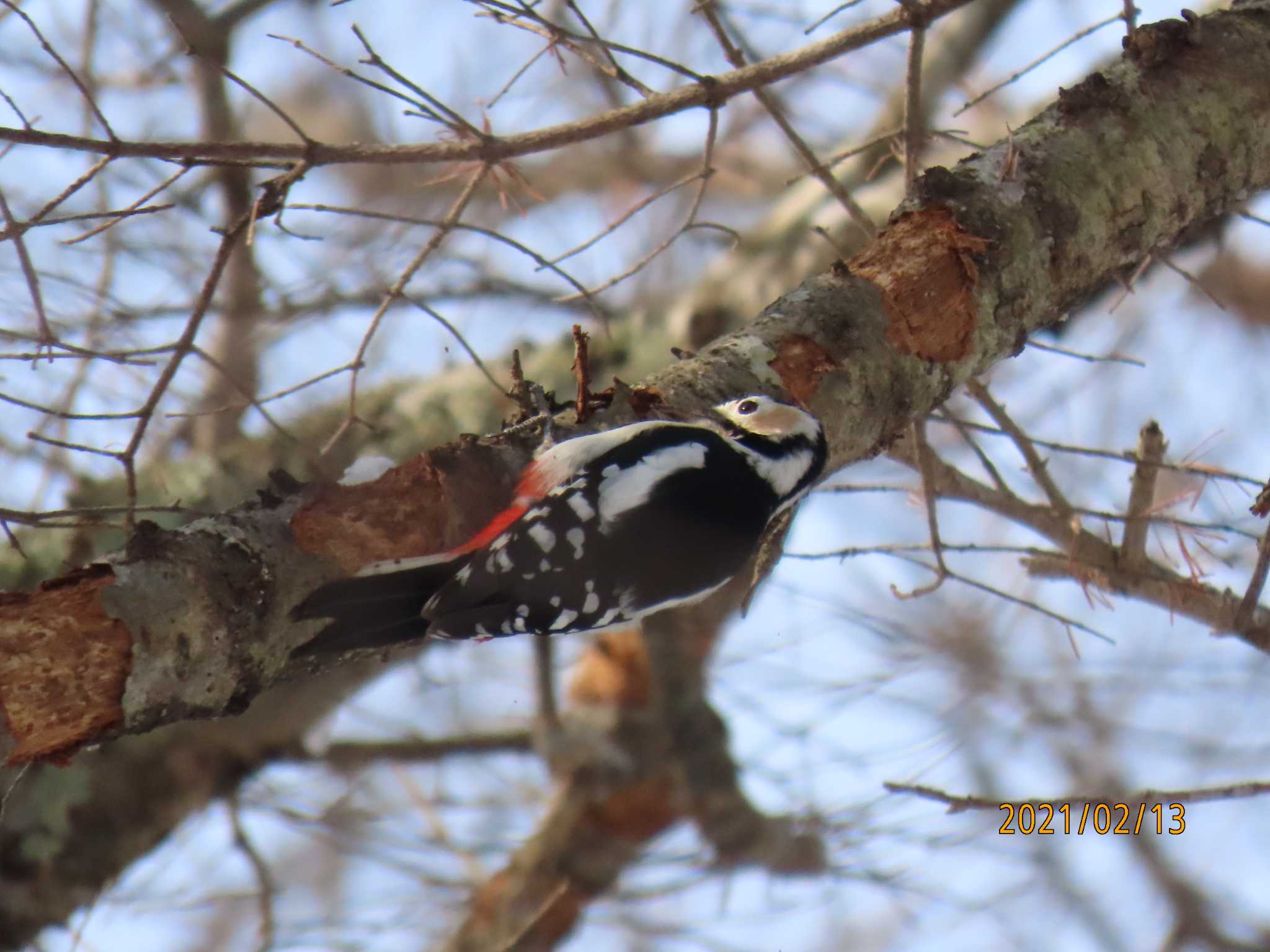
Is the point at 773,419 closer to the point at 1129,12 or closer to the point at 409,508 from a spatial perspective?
the point at 409,508

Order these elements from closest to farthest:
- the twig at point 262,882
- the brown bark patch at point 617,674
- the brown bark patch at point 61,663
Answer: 1. the brown bark patch at point 61,663
2. the twig at point 262,882
3. the brown bark patch at point 617,674

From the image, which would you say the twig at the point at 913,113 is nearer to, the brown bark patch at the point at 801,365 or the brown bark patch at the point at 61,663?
the brown bark patch at the point at 801,365

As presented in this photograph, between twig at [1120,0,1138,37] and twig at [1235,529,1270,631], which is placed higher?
twig at [1120,0,1138,37]

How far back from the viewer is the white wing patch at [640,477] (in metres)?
2.64

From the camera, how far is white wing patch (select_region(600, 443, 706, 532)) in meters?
2.64

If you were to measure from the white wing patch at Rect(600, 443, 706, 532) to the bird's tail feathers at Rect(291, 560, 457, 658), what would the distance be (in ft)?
1.31

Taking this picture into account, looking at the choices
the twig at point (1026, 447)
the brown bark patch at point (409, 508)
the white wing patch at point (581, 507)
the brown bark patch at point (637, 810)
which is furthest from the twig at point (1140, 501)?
the brown bark patch at point (637, 810)

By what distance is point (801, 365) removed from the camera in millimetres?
2639

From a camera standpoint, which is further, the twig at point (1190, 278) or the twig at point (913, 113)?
the twig at point (1190, 278)

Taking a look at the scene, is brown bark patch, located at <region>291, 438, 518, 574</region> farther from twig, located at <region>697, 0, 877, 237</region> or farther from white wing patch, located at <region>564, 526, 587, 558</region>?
twig, located at <region>697, 0, 877, 237</region>

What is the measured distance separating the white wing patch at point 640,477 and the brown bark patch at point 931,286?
1.71ft

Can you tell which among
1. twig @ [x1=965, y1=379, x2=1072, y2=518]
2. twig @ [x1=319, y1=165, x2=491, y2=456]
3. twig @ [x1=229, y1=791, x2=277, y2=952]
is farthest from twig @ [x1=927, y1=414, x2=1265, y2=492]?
twig @ [x1=229, y1=791, x2=277, y2=952]

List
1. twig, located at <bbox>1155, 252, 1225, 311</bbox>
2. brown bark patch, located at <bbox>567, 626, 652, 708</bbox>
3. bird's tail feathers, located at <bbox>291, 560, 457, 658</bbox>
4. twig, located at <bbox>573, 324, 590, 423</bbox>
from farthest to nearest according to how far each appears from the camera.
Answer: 1. brown bark patch, located at <bbox>567, 626, 652, 708</bbox>
2. twig, located at <bbox>1155, 252, 1225, 311</bbox>
3. twig, located at <bbox>573, 324, 590, 423</bbox>
4. bird's tail feathers, located at <bbox>291, 560, 457, 658</bbox>

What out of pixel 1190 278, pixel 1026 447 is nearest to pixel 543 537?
pixel 1026 447
